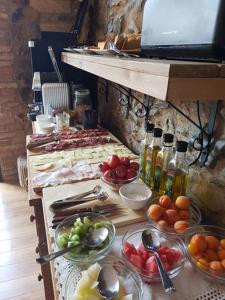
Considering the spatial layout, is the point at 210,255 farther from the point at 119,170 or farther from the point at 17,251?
the point at 17,251

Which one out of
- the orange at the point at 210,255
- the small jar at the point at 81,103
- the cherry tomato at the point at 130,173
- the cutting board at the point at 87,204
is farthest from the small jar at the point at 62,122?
the orange at the point at 210,255

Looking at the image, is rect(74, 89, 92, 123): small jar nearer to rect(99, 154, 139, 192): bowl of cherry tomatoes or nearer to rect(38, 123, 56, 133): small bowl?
rect(38, 123, 56, 133): small bowl

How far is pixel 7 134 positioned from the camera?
223cm

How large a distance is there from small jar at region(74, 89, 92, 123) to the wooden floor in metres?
0.94

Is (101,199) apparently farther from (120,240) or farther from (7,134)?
(7,134)

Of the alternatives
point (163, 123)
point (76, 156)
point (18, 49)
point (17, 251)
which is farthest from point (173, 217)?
point (18, 49)

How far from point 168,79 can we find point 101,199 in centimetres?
59

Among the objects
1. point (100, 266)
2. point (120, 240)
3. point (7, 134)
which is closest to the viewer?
point (100, 266)

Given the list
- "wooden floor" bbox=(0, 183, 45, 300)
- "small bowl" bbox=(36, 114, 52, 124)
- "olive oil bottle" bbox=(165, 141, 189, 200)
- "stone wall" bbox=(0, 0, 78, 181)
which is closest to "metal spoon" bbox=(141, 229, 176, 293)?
"olive oil bottle" bbox=(165, 141, 189, 200)

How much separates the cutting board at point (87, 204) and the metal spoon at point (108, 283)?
206mm

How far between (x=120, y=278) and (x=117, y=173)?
438 mm

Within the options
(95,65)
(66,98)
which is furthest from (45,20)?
(95,65)

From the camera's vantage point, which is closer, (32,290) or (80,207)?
(80,207)

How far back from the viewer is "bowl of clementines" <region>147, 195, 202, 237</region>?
738 millimetres
